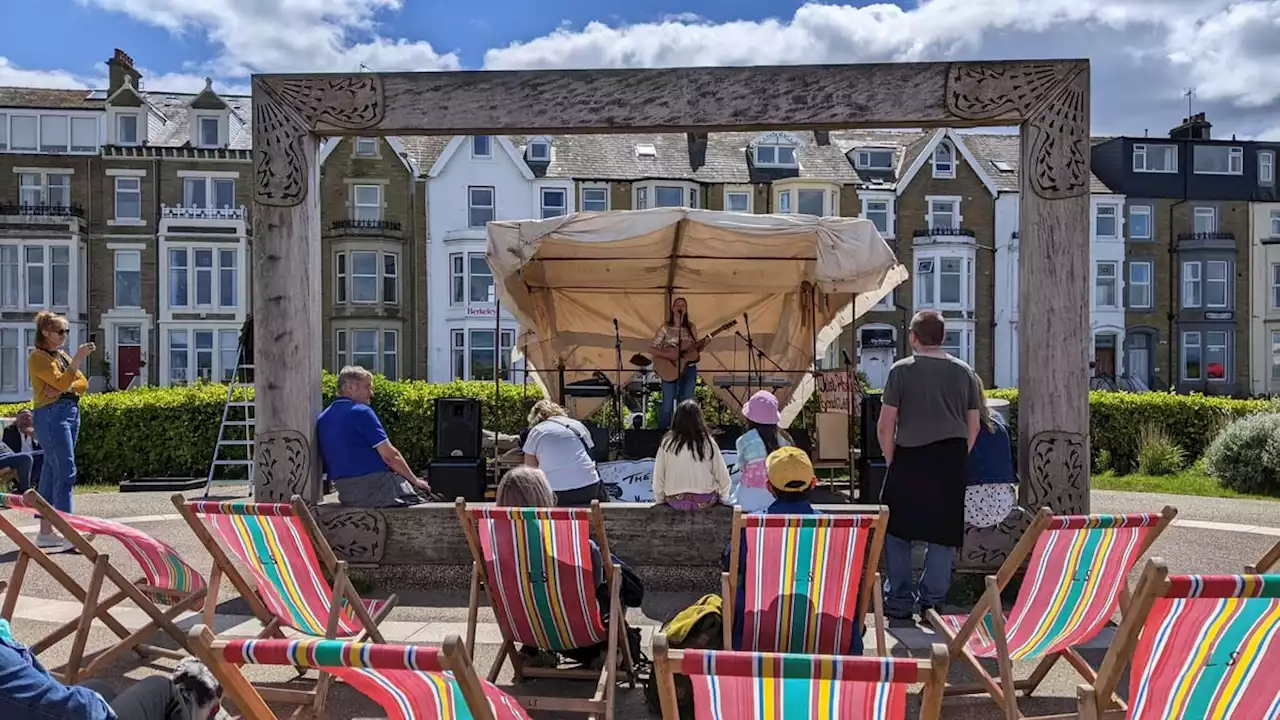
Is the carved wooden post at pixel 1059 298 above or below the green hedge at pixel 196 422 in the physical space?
above

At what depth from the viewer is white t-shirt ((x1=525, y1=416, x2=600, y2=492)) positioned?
19.8 ft

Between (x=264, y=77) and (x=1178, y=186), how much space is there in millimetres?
38870

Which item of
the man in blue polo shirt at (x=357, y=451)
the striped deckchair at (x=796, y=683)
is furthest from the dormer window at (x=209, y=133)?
the striped deckchair at (x=796, y=683)

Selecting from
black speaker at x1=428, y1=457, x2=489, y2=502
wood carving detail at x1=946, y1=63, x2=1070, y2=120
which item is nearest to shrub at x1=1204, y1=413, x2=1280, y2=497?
wood carving detail at x1=946, y1=63, x2=1070, y2=120

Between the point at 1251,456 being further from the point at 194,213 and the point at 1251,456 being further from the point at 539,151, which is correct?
the point at 194,213

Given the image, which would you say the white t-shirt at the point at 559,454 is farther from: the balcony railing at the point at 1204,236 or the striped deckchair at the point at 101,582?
the balcony railing at the point at 1204,236

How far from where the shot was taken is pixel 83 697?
7.92ft

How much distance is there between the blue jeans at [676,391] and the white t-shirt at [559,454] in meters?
4.16

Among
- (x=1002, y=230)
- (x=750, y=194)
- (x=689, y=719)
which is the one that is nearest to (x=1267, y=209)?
(x=1002, y=230)

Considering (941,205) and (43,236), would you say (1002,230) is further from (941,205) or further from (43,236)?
(43,236)

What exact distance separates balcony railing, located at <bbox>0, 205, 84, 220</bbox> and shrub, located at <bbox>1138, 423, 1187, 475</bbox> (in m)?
31.7

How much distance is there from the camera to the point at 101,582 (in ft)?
12.8

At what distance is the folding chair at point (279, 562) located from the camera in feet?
12.7

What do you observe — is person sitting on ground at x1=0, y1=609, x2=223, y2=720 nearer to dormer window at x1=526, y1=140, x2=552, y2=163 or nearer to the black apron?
the black apron
